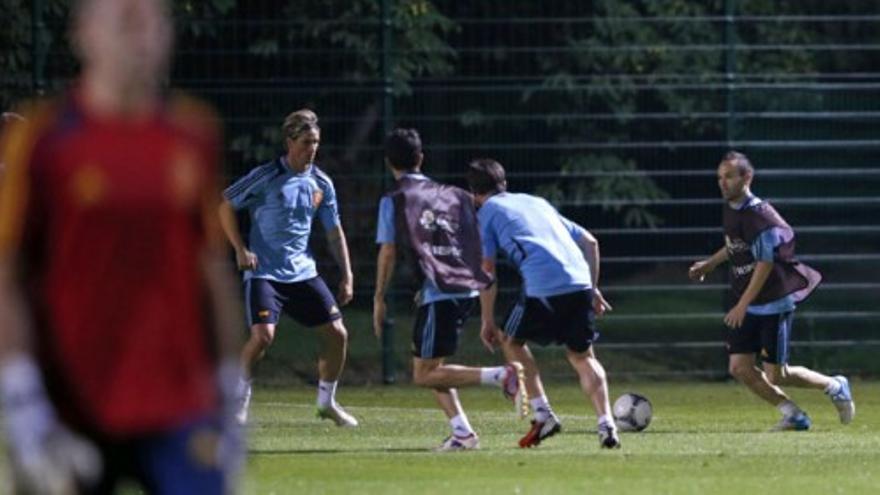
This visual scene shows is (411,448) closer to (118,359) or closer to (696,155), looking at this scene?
(118,359)

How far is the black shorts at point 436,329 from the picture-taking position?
546 inches

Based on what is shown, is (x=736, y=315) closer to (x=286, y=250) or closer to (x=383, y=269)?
(x=383, y=269)

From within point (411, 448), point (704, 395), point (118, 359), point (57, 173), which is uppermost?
point (57, 173)

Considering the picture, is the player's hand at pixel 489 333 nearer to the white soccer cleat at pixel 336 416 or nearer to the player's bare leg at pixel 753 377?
the white soccer cleat at pixel 336 416

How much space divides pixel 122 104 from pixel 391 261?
858 centimetres

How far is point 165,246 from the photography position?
589 cm

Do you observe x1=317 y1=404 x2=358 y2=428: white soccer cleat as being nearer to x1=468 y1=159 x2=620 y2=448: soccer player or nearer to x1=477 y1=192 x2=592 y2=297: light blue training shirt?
x1=468 y1=159 x2=620 y2=448: soccer player

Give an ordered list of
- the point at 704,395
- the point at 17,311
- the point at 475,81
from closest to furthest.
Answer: the point at 17,311 < the point at 704,395 < the point at 475,81

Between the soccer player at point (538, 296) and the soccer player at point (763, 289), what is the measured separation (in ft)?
7.14

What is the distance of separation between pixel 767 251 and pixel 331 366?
9.99 feet

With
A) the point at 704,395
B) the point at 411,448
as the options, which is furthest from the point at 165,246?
the point at 704,395

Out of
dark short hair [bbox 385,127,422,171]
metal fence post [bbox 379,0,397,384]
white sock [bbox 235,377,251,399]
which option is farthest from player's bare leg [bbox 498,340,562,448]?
metal fence post [bbox 379,0,397,384]

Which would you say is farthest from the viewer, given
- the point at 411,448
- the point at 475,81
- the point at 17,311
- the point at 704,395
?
the point at 475,81

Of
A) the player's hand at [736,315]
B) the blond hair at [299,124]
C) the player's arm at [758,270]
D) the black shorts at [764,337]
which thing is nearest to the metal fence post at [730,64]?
the black shorts at [764,337]
